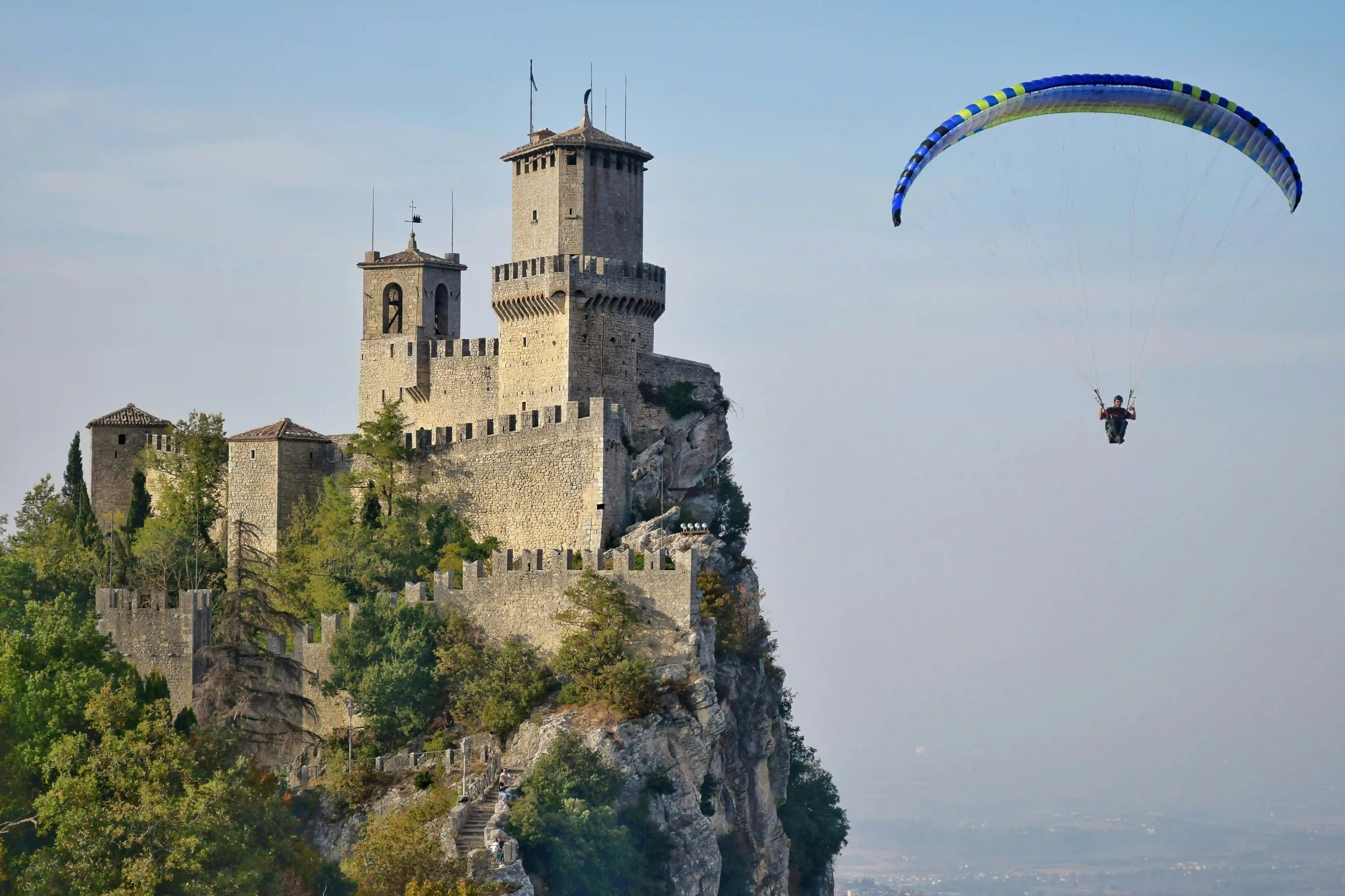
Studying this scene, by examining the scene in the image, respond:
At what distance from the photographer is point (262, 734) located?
55438 mm

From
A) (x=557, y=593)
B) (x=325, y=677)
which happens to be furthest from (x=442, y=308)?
(x=557, y=593)

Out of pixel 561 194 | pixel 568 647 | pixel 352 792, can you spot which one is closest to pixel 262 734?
pixel 352 792

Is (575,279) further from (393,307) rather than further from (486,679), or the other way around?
(486,679)

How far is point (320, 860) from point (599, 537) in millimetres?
12806

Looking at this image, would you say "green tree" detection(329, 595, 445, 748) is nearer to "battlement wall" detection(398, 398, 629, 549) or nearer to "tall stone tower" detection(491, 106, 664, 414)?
"battlement wall" detection(398, 398, 629, 549)

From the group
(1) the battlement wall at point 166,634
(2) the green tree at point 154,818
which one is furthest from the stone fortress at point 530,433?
(2) the green tree at point 154,818

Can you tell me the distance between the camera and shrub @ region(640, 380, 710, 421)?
211 ft

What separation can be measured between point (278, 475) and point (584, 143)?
1308 cm

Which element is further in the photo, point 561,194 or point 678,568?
point 561,194

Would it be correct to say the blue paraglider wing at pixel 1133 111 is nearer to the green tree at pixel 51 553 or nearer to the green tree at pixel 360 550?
the green tree at pixel 360 550

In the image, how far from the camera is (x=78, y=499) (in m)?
70.8

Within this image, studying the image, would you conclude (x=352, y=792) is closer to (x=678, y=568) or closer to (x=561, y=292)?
(x=678, y=568)

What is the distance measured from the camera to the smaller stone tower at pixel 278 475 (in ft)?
214

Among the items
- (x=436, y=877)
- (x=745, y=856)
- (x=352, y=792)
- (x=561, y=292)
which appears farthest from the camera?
(x=561, y=292)
